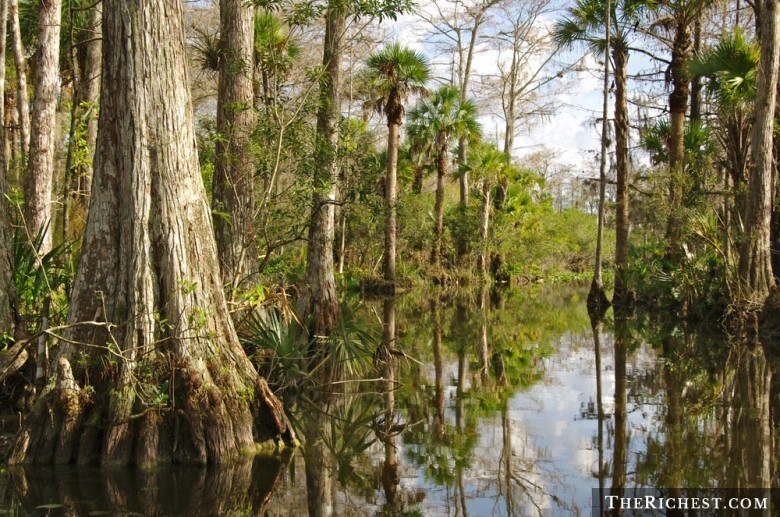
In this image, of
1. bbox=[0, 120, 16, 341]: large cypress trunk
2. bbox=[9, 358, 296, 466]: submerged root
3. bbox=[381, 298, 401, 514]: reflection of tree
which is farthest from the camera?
bbox=[0, 120, 16, 341]: large cypress trunk

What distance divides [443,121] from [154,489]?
25.6 meters

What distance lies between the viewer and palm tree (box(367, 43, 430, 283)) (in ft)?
83.1

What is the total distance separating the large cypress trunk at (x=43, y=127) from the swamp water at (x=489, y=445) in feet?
17.0

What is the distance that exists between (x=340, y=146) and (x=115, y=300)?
4.33m

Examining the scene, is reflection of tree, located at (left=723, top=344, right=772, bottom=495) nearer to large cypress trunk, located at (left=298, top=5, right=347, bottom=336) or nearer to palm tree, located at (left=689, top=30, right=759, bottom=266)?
palm tree, located at (left=689, top=30, right=759, bottom=266)

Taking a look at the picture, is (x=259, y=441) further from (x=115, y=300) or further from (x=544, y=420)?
(x=544, y=420)

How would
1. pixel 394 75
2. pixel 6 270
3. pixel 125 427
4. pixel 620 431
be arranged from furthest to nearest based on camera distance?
pixel 394 75, pixel 6 270, pixel 620 431, pixel 125 427

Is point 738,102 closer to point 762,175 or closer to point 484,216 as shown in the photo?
point 762,175

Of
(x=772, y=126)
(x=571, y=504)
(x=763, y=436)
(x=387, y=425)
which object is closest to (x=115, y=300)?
(x=387, y=425)

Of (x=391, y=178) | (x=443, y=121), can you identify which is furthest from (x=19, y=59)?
(x=443, y=121)

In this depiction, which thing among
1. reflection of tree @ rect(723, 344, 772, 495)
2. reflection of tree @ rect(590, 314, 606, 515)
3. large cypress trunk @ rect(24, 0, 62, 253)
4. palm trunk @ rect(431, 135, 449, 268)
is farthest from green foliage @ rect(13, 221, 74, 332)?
palm trunk @ rect(431, 135, 449, 268)

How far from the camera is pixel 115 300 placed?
20.0 ft

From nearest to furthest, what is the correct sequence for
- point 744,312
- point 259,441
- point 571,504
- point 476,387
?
point 571,504 < point 259,441 < point 476,387 < point 744,312

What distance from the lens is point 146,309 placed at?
235 inches
